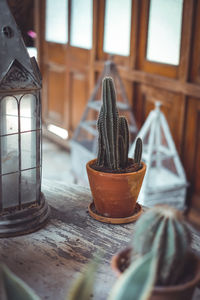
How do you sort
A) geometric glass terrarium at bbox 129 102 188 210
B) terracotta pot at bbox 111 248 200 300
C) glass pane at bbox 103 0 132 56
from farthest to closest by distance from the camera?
glass pane at bbox 103 0 132 56, geometric glass terrarium at bbox 129 102 188 210, terracotta pot at bbox 111 248 200 300

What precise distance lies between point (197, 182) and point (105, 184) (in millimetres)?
1876

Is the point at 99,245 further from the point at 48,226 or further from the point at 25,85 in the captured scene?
the point at 25,85

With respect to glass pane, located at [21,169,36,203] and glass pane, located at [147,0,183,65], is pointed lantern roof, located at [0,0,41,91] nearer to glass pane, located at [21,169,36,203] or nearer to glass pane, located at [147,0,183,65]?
glass pane, located at [21,169,36,203]

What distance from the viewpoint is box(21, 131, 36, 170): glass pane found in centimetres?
115

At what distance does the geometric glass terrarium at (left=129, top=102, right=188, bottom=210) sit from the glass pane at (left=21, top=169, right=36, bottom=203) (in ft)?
4.67

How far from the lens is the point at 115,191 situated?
3.98 feet

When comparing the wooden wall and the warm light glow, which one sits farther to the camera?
the warm light glow

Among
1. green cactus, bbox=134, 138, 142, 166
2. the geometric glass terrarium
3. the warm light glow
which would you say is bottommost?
the warm light glow

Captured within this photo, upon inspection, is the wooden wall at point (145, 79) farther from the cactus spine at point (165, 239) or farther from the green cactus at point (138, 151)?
the cactus spine at point (165, 239)

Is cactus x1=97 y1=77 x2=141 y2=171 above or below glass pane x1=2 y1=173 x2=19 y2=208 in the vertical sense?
above

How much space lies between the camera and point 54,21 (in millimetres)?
4691

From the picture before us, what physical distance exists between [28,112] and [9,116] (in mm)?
61

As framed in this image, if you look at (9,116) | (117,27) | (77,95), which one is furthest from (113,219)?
(77,95)

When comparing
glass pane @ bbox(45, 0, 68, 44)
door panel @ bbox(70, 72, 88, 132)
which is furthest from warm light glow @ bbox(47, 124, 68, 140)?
glass pane @ bbox(45, 0, 68, 44)
